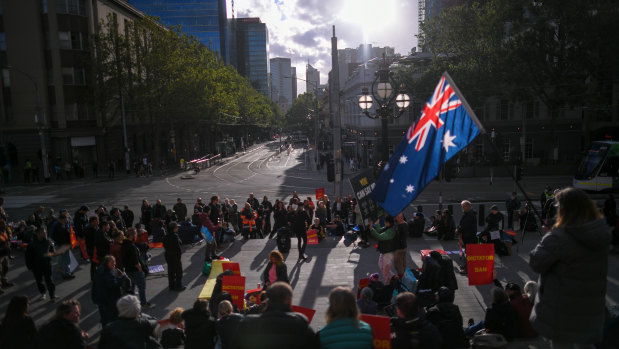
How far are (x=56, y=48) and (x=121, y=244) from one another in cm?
4253

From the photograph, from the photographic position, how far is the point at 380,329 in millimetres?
5059

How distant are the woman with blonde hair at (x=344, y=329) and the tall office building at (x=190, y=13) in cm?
13557

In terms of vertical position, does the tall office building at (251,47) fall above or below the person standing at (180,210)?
above

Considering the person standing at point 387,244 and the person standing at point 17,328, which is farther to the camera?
the person standing at point 387,244

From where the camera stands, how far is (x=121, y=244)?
939cm

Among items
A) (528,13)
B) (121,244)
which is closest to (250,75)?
(528,13)

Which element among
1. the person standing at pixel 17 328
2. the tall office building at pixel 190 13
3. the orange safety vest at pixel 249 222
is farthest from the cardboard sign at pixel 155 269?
the tall office building at pixel 190 13

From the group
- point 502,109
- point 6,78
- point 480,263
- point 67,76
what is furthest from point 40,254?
point 502,109

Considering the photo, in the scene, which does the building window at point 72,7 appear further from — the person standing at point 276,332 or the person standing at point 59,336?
the person standing at point 276,332

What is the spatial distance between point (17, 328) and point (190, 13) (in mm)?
143414

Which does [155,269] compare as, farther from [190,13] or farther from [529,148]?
[190,13]

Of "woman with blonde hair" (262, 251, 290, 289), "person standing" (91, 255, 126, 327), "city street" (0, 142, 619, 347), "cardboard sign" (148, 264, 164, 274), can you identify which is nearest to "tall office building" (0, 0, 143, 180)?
"city street" (0, 142, 619, 347)

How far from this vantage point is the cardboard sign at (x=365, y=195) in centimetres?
1221

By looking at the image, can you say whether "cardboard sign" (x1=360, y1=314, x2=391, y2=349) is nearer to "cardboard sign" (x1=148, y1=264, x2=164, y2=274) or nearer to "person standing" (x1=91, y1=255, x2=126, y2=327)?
"person standing" (x1=91, y1=255, x2=126, y2=327)
